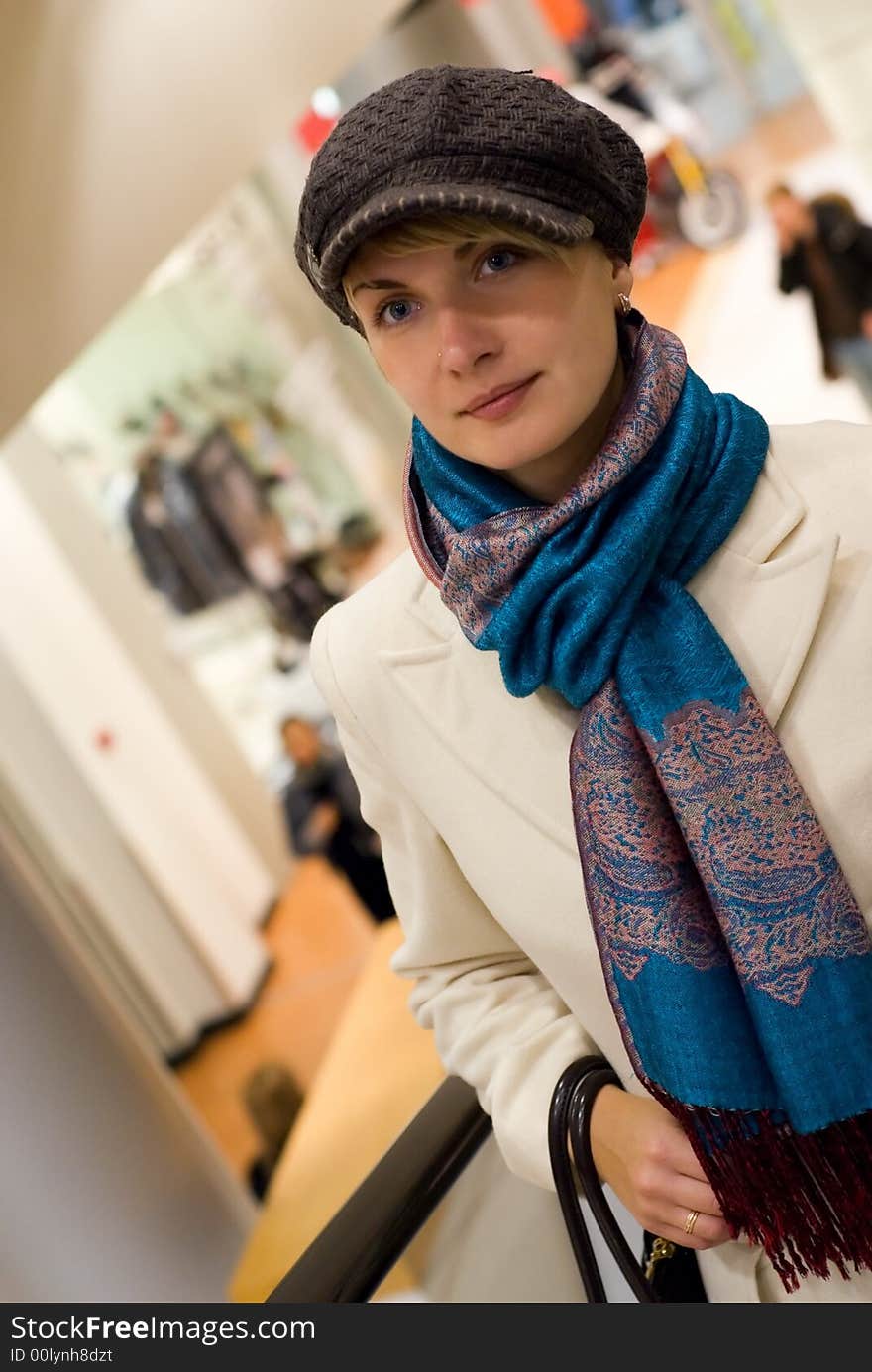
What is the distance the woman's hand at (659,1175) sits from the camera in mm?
1024

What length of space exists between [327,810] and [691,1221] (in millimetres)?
4176

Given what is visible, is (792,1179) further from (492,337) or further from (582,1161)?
(492,337)

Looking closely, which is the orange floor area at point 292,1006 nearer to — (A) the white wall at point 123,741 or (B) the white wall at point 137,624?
(A) the white wall at point 123,741

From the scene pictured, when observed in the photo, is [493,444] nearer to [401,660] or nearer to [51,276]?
[401,660]

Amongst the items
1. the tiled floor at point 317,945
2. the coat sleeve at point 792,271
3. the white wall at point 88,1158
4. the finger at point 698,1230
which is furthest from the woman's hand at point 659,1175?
the coat sleeve at point 792,271

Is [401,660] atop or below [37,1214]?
atop

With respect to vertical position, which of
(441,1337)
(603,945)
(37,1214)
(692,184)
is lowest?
(37,1214)

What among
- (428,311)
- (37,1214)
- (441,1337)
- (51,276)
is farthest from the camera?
(51,276)

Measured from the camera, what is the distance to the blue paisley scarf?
3.10 ft

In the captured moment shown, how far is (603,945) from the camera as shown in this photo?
1.03 m

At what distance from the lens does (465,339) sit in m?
0.91

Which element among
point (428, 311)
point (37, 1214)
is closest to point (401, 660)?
point (428, 311)

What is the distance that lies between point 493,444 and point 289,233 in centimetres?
493

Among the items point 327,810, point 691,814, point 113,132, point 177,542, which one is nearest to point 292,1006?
point 327,810
